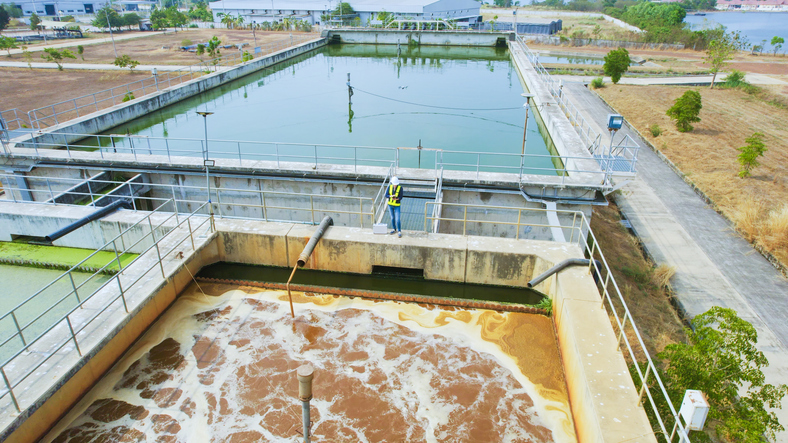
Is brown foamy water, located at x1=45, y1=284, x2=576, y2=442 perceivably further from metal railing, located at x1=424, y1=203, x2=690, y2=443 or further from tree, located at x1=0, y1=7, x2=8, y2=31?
tree, located at x1=0, y1=7, x2=8, y2=31

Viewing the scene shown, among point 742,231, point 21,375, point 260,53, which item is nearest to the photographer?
point 21,375

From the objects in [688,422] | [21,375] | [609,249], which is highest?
[688,422]

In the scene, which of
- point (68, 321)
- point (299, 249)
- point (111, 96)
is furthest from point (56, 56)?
point (68, 321)

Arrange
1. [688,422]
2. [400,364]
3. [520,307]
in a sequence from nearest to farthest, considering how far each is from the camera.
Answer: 1. [688,422]
2. [400,364]
3. [520,307]

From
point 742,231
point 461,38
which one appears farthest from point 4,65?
point 742,231

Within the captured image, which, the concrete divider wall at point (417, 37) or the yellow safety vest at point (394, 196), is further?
the concrete divider wall at point (417, 37)

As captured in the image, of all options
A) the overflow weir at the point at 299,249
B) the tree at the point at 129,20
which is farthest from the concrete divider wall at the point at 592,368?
the tree at the point at 129,20

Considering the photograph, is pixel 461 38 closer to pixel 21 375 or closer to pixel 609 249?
pixel 609 249

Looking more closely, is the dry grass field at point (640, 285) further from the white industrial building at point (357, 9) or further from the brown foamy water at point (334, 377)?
the white industrial building at point (357, 9)
